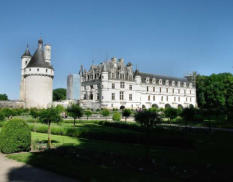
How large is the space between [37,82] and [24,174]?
41149 millimetres

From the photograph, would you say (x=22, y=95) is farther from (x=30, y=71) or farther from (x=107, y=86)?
(x=107, y=86)

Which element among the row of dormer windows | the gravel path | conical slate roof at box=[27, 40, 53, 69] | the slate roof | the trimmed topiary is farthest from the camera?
the row of dormer windows

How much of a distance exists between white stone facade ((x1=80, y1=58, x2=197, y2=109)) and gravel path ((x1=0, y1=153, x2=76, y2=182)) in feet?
135

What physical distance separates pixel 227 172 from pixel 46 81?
1705 inches

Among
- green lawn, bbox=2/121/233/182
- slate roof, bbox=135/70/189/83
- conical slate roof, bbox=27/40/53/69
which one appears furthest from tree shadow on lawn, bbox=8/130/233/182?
slate roof, bbox=135/70/189/83

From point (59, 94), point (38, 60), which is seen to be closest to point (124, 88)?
point (38, 60)

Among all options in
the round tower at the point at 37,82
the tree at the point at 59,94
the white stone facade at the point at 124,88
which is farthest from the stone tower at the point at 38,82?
the tree at the point at 59,94

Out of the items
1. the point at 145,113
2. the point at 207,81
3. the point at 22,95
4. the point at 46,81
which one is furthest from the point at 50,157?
the point at 207,81

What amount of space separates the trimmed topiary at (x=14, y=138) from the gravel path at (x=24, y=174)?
2.02m

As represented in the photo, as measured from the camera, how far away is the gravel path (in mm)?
7099

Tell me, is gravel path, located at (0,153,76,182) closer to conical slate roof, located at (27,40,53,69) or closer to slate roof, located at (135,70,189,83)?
conical slate roof, located at (27,40,53,69)

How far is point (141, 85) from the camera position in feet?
193

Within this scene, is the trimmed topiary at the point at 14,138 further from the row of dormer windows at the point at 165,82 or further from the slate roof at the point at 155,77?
the row of dormer windows at the point at 165,82

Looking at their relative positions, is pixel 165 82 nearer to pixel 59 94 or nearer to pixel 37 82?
pixel 37 82
